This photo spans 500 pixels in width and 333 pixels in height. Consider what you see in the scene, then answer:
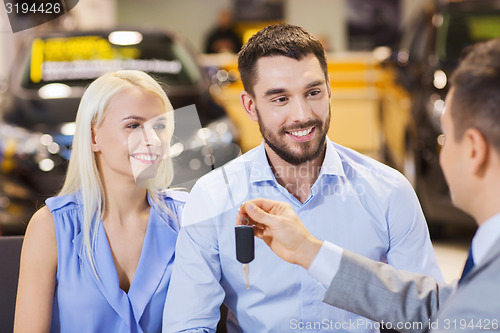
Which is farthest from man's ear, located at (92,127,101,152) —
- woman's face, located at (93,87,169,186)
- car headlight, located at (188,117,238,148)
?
car headlight, located at (188,117,238,148)

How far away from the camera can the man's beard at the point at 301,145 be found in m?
1.61

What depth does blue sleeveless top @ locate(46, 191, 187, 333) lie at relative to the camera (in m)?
1.60

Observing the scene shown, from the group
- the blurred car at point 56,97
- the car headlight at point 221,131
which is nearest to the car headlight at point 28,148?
the blurred car at point 56,97

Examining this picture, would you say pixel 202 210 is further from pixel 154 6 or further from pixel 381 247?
pixel 154 6

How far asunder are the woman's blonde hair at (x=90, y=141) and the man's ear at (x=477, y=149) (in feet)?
2.59

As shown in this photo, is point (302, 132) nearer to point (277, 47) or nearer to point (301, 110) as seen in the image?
point (301, 110)

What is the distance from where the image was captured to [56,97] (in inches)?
137

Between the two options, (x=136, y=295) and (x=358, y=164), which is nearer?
(x=136, y=295)

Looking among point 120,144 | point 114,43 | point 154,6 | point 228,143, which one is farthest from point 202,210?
point 154,6

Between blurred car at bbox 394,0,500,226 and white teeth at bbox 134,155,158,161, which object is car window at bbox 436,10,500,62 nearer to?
blurred car at bbox 394,0,500,226

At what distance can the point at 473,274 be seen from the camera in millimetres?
1069

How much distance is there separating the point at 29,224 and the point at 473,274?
40.2 inches

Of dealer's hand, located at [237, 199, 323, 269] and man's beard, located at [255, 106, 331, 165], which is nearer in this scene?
dealer's hand, located at [237, 199, 323, 269]

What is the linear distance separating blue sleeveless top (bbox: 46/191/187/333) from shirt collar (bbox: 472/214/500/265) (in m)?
0.78
